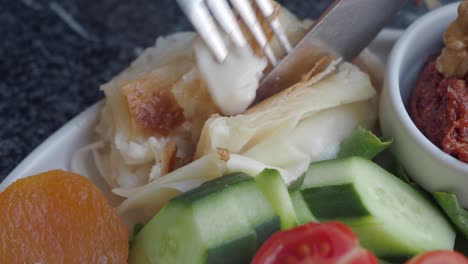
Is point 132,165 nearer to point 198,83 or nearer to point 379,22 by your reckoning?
point 198,83

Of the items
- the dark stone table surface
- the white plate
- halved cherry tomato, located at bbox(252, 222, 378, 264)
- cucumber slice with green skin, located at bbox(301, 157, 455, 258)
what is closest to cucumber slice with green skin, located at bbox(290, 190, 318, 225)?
cucumber slice with green skin, located at bbox(301, 157, 455, 258)

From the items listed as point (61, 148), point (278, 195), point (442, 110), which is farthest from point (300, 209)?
point (61, 148)

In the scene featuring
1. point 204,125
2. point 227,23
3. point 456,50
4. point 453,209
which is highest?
point 227,23

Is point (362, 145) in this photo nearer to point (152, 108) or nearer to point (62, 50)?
point (152, 108)

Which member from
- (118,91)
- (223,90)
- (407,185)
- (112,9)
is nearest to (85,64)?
(112,9)

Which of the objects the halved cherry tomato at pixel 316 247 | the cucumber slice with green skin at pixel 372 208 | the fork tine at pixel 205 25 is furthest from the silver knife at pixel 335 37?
the halved cherry tomato at pixel 316 247

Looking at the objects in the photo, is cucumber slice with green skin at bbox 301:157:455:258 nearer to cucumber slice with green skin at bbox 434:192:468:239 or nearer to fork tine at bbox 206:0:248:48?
cucumber slice with green skin at bbox 434:192:468:239
